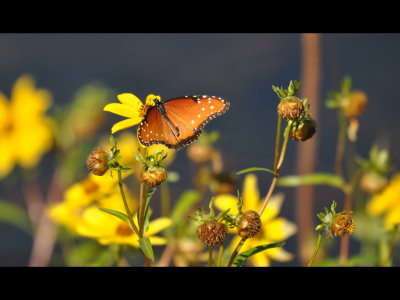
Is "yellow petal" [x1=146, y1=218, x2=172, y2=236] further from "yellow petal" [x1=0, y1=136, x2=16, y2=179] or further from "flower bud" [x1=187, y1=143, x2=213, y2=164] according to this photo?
"yellow petal" [x1=0, y1=136, x2=16, y2=179]

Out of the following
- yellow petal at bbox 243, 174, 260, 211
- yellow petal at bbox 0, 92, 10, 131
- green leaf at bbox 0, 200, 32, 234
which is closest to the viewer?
yellow petal at bbox 243, 174, 260, 211

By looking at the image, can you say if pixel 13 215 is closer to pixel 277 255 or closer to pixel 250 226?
pixel 277 255

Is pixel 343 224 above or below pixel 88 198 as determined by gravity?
below

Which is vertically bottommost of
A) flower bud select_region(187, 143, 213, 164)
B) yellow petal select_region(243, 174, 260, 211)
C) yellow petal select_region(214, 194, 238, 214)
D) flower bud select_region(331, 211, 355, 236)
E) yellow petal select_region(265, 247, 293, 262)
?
flower bud select_region(331, 211, 355, 236)

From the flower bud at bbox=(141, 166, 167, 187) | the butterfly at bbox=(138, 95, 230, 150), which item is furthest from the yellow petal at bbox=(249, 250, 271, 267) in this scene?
the flower bud at bbox=(141, 166, 167, 187)

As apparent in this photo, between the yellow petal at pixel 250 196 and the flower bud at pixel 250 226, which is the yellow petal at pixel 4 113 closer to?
the yellow petal at pixel 250 196

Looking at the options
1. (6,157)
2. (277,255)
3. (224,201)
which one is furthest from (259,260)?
(6,157)
